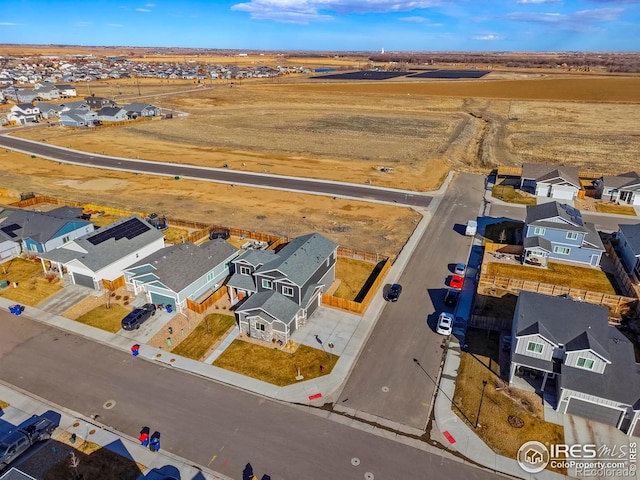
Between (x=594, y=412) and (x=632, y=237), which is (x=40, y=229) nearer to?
(x=594, y=412)

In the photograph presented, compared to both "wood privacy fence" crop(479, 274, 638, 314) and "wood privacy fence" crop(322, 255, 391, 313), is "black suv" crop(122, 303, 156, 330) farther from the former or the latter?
"wood privacy fence" crop(479, 274, 638, 314)

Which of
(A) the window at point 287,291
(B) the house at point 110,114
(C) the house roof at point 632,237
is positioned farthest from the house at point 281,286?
(B) the house at point 110,114

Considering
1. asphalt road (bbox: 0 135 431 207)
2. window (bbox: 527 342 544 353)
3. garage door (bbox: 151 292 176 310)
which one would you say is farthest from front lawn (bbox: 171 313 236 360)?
asphalt road (bbox: 0 135 431 207)

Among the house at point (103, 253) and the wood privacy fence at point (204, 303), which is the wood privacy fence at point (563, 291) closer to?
the wood privacy fence at point (204, 303)

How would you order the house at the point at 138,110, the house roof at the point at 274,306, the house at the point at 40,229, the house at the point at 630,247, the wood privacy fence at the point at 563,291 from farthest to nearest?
the house at the point at 138,110 → the house at the point at 40,229 → the house at the point at 630,247 → the wood privacy fence at the point at 563,291 → the house roof at the point at 274,306

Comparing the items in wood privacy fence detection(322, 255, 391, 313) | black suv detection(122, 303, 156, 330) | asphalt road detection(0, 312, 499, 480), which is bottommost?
asphalt road detection(0, 312, 499, 480)

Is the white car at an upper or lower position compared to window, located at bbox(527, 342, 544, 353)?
lower

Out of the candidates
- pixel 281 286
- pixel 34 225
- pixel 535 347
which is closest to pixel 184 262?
pixel 281 286
